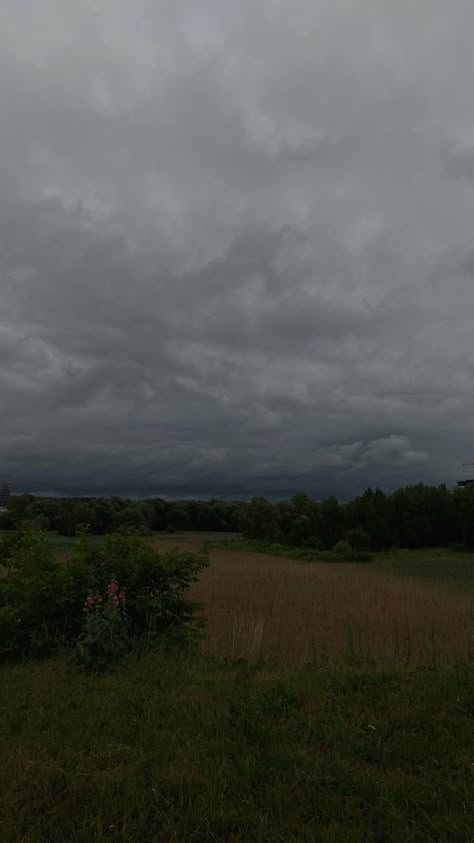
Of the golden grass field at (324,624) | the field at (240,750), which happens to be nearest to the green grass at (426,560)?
the golden grass field at (324,624)

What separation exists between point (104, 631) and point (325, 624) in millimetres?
5451

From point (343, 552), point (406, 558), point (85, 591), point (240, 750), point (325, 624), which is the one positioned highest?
point (85, 591)

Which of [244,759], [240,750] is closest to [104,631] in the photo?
[240,750]

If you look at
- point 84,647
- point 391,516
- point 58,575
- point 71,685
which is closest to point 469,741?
point 71,685

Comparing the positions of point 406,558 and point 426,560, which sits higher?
point 426,560

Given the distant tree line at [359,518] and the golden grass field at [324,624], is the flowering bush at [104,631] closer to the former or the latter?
the golden grass field at [324,624]

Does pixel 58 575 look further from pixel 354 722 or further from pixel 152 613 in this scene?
pixel 354 722

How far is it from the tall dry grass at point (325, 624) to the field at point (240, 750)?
0.79m

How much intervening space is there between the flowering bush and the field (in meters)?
0.25

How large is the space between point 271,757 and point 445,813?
1225 millimetres

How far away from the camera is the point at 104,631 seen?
23.8ft

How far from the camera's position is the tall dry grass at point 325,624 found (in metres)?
8.11

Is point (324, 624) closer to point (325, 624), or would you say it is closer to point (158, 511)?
point (325, 624)

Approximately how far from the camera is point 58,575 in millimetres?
8297
